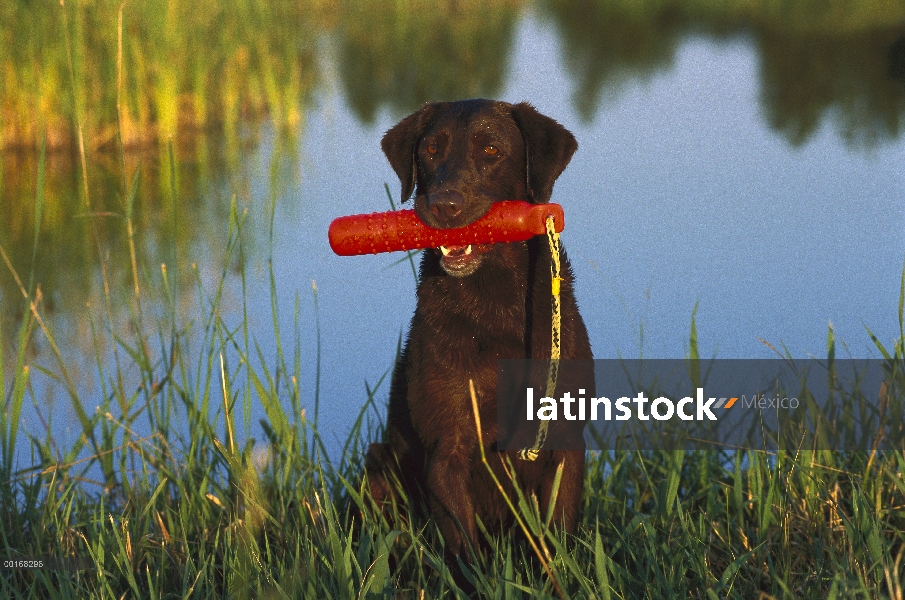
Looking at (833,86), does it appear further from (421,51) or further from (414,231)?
(414,231)

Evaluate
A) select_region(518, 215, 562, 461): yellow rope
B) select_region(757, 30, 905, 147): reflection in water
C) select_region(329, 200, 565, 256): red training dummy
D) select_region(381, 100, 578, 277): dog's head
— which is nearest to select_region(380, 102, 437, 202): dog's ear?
select_region(381, 100, 578, 277): dog's head

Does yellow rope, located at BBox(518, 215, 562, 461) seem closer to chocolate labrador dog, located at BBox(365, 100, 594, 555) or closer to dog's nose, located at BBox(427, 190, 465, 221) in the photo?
chocolate labrador dog, located at BBox(365, 100, 594, 555)

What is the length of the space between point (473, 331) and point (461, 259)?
0.24 m

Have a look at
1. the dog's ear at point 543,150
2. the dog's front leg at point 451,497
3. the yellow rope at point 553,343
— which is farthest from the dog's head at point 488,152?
the dog's front leg at point 451,497

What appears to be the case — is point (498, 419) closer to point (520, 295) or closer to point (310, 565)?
point (520, 295)

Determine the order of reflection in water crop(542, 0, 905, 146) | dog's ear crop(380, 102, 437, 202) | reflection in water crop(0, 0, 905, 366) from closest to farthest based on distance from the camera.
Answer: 1. dog's ear crop(380, 102, 437, 202)
2. reflection in water crop(0, 0, 905, 366)
3. reflection in water crop(542, 0, 905, 146)

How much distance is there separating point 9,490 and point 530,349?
6.62ft

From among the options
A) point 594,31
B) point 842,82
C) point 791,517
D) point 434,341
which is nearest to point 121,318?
point 434,341

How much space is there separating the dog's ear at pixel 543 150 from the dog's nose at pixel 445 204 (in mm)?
478

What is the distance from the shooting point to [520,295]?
3.42 metres

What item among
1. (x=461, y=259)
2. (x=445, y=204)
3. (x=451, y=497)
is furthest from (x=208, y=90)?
(x=451, y=497)

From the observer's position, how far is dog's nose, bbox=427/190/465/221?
315 cm

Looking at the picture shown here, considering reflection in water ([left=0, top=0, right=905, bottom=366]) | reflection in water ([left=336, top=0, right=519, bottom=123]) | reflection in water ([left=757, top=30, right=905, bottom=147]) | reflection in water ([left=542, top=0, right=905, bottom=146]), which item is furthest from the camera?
reflection in water ([left=336, top=0, right=519, bottom=123])

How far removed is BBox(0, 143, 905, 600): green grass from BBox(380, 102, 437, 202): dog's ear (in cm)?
61
